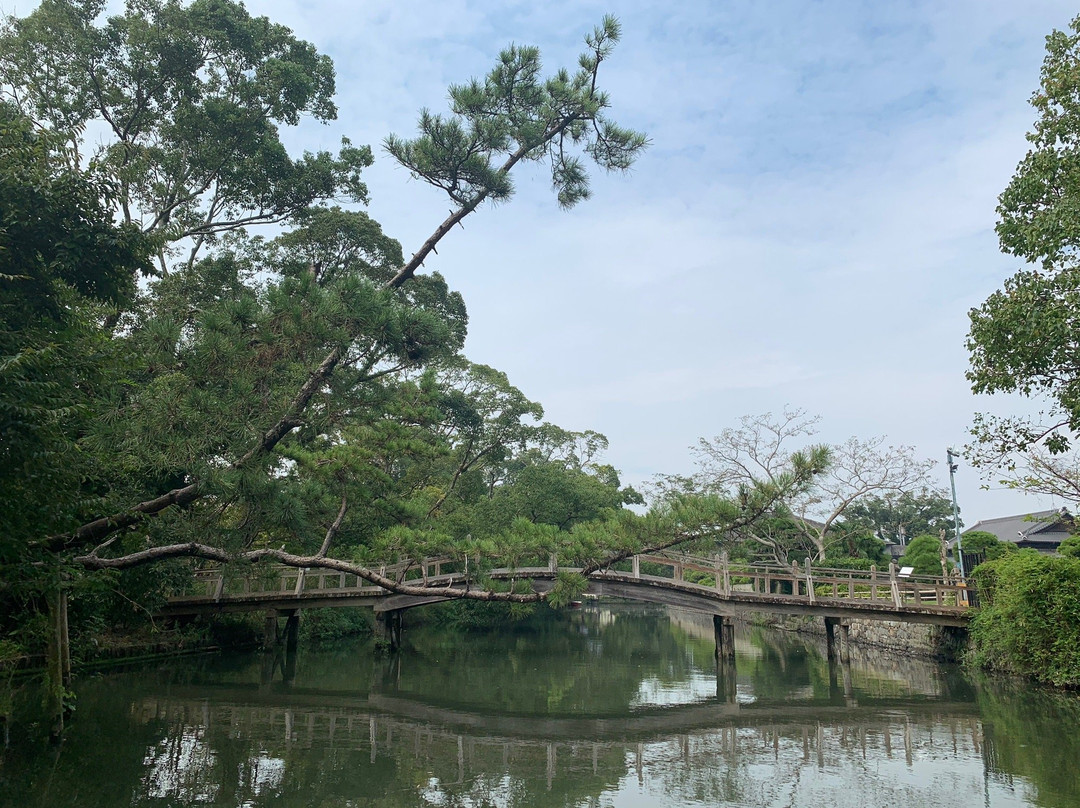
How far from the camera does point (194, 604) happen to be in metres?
14.6

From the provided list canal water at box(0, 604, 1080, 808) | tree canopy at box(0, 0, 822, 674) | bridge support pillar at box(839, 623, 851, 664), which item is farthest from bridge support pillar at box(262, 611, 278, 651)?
bridge support pillar at box(839, 623, 851, 664)

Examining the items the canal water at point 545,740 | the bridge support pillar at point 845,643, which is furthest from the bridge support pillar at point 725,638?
the bridge support pillar at point 845,643

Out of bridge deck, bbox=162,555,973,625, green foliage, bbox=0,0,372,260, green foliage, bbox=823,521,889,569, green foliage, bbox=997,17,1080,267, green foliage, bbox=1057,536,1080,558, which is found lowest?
bridge deck, bbox=162,555,973,625

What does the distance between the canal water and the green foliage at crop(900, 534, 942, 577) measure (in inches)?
169

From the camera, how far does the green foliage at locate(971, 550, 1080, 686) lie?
33.2 ft

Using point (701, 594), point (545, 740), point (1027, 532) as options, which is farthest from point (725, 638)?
point (1027, 532)

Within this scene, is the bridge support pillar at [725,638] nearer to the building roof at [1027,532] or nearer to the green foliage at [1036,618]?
the green foliage at [1036,618]

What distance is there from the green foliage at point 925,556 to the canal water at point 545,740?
4282 mm

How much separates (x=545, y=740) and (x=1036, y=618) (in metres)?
8.01

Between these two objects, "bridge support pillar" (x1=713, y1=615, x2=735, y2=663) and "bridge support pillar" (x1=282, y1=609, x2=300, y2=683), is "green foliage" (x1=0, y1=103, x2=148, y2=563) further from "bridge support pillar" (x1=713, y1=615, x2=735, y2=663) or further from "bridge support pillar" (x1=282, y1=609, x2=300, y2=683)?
"bridge support pillar" (x1=713, y1=615, x2=735, y2=663)

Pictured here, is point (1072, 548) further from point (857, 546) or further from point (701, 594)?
point (857, 546)

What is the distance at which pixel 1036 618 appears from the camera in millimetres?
10586

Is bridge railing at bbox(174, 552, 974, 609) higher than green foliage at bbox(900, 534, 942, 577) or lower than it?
lower

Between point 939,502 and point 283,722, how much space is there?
37543 millimetres
